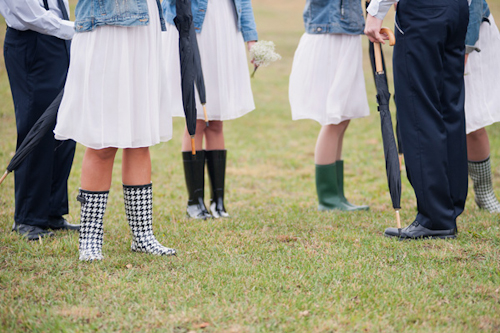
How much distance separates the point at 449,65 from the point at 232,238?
1687 mm

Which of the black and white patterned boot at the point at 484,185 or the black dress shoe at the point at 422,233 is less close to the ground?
the black dress shoe at the point at 422,233

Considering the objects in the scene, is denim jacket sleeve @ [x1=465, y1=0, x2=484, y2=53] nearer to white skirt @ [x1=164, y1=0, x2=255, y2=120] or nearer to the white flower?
the white flower

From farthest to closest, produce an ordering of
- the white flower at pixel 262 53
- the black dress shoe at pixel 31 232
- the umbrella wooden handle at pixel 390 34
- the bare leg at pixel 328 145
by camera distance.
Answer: the bare leg at pixel 328 145
the white flower at pixel 262 53
the black dress shoe at pixel 31 232
the umbrella wooden handle at pixel 390 34

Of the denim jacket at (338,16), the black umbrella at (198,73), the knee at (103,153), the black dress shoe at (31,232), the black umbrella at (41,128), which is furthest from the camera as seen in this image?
the denim jacket at (338,16)

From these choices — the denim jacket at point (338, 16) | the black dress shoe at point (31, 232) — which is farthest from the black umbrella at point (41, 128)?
the denim jacket at point (338, 16)

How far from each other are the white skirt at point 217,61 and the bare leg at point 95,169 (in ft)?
3.62

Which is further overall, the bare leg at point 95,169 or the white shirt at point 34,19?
the white shirt at point 34,19

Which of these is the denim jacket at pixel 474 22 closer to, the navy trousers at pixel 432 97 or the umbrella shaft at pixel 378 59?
the navy trousers at pixel 432 97

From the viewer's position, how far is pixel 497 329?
2.25 meters

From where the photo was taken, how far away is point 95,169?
3.06m

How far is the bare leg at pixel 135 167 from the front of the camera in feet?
10.3

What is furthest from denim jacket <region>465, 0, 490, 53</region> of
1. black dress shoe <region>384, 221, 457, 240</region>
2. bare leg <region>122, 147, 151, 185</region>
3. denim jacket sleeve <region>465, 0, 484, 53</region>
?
bare leg <region>122, 147, 151, 185</region>

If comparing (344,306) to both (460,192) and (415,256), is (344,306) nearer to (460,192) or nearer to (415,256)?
(415,256)

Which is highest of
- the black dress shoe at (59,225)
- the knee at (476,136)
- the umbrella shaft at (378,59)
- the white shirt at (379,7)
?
the white shirt at (379,7)
